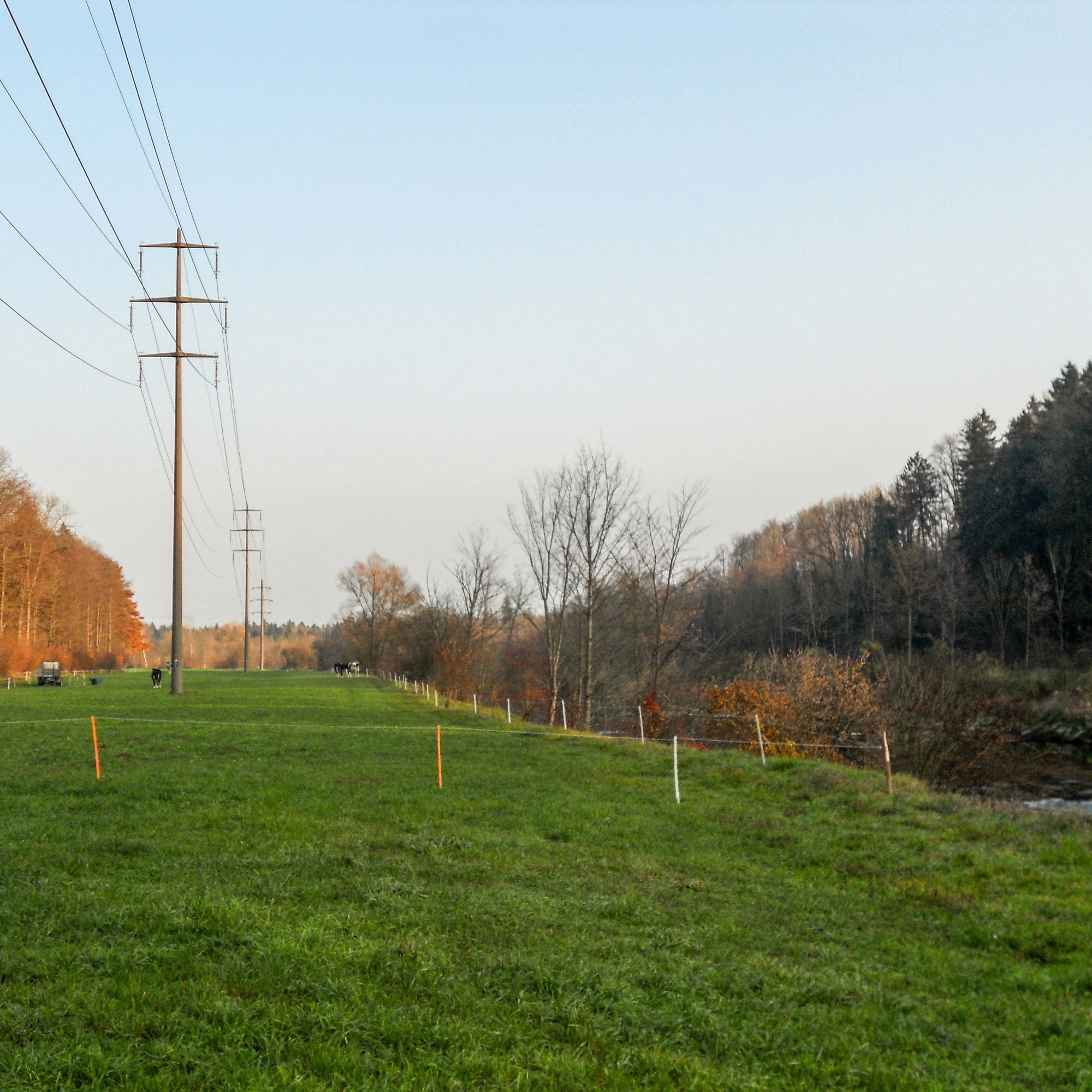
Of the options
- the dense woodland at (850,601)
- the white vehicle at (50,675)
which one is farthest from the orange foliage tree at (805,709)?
the white vehicle at (50,675)

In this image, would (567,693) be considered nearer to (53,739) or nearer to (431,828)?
(53,739)

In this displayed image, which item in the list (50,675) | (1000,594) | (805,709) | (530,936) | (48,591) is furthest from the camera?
(48,591)

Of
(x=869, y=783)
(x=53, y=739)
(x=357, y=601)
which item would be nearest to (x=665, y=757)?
(x=869, y=783)

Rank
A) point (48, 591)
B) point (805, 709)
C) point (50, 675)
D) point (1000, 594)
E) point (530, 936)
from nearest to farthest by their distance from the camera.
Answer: point (530, 936)
point (805, 709)
point (50, 675)
point (1000, 594)
point (48, 591)

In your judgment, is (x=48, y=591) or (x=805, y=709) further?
(x=48, y=591)

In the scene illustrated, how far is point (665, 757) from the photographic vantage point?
2180 centimetres

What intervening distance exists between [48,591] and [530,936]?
7001cm

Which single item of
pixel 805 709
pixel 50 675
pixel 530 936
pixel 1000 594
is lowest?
pixel 530 936

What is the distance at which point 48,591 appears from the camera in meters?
68.6

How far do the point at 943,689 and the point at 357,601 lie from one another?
3157 inches

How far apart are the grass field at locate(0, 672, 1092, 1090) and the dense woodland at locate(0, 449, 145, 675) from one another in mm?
44756

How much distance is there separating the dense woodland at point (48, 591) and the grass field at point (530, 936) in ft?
147

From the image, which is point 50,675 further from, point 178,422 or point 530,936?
point 530,936

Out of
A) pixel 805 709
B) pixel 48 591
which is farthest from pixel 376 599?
pixel 805 709
